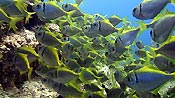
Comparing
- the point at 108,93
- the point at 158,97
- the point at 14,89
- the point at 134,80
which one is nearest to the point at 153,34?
the point at 134,80

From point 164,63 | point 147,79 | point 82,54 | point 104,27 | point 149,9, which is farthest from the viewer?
point 82,54

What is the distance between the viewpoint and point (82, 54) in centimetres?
530

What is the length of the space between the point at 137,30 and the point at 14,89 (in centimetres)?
272

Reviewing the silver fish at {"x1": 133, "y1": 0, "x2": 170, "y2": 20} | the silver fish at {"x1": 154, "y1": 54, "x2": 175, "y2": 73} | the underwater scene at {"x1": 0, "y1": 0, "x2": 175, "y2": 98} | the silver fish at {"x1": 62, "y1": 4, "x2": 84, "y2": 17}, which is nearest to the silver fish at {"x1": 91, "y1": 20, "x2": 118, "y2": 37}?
the underwater scene at {"x1": 0, "y1": 0, "x2": 175, "y2": 98}

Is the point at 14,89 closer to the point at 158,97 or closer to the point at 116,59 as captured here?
the point at 116,59

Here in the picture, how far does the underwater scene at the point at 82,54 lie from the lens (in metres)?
3.03

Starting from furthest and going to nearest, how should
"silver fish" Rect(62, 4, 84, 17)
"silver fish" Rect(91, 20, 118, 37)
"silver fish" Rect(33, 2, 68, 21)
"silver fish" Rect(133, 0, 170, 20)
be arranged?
1. "silver fish" Rect(62, 4, 84, 17)
2. "silver fish" Rect(91, 20, 118, 37)
3. "silver fish" Rect(33, 2, 68, 21)
4. "silver fish" Rect(133, 0, 170, 20)

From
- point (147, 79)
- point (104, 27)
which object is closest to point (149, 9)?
point (147, 79)

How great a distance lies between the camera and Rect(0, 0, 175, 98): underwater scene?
3033 mm

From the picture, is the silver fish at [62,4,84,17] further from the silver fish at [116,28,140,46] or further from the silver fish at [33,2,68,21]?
the silver fish at [116,28,140,46]

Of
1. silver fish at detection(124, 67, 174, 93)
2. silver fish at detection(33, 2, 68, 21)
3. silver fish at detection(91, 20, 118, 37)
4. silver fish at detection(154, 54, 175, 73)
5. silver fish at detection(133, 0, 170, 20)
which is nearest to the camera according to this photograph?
silver fish at detection(124, 67, 174, 93)

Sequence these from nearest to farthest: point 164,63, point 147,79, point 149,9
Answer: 1. point 147,79
2. point 149,9
3. point 164,63

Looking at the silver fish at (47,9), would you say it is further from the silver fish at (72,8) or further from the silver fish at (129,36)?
the silver fish at (72,8)

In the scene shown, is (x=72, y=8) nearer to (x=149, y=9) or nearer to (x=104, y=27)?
(x=104, y=27)
